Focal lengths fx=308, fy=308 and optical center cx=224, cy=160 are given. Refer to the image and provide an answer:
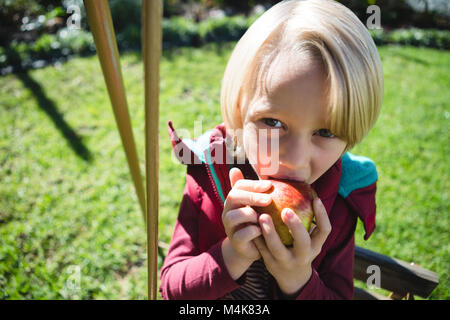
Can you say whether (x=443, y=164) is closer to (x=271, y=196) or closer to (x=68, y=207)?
(x=271, y=196)

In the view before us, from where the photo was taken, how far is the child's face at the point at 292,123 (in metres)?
0.76

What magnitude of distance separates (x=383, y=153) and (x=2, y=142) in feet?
14.1

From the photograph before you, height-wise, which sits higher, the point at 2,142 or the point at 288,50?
the point at 288,50

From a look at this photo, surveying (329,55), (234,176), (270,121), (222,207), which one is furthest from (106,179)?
(329,55)

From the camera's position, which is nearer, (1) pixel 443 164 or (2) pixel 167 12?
(1) pixel 443 164

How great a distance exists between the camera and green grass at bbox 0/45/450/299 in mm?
2184

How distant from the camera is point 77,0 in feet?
20.2

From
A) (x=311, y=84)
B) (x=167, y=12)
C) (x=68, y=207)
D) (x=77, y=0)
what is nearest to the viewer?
(x=311, y=84)

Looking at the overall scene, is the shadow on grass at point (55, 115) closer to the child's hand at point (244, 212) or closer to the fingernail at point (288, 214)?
the child's hand at point (244, 212)

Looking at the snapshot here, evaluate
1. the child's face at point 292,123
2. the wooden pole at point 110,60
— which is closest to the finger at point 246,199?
the child's face at point 292,123

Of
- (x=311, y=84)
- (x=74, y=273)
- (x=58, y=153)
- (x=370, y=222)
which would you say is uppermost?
(x=311, y=84)

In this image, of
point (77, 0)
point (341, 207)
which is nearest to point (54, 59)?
point (77, 0)

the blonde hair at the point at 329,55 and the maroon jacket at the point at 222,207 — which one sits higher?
the blonde hair at the point at 329,55

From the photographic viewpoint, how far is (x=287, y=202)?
797mm
